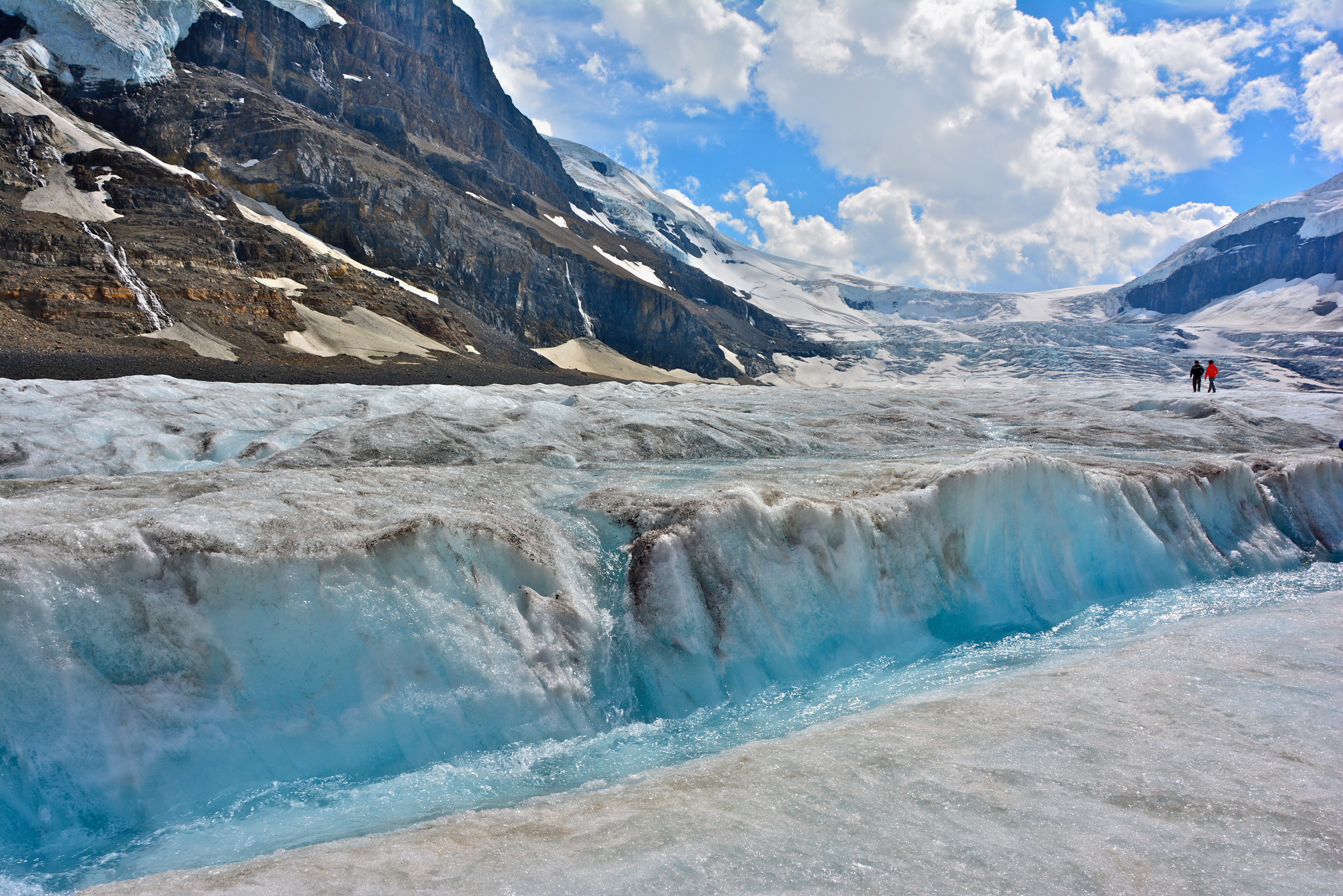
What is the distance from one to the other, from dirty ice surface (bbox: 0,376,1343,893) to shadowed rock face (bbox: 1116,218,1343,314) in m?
134

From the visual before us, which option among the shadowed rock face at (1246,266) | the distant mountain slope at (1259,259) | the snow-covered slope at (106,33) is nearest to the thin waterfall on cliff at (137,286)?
the snow-covered slope at (106,33)

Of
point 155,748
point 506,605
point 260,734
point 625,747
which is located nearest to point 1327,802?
point 625,747

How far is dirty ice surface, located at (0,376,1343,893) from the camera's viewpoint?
3609 mm

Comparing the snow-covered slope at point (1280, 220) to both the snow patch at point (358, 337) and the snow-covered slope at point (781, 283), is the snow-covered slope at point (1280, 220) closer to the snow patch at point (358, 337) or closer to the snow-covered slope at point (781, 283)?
the snow-covered slope at point (781, 283)

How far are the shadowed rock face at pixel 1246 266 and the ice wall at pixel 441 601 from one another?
13538 cm

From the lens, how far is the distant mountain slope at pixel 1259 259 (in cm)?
10281

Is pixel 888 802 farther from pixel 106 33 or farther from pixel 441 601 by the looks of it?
pixel 106 33

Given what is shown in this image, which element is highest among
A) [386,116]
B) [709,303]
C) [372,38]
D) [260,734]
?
[372,38]

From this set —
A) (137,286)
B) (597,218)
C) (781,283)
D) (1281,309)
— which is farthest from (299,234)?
(1281,309)

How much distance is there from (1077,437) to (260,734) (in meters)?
19.1

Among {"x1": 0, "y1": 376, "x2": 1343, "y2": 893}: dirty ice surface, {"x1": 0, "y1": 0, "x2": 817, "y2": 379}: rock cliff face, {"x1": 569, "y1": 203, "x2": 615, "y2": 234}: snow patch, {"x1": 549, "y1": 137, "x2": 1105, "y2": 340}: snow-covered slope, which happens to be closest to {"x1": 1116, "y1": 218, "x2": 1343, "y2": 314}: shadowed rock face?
{"x1": 549, "y1": 137, "x2": 1105, "y2": 340}: snow-covered slope

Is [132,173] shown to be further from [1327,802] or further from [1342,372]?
[1342,372]

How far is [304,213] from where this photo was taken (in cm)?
5197

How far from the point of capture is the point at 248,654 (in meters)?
4.89
